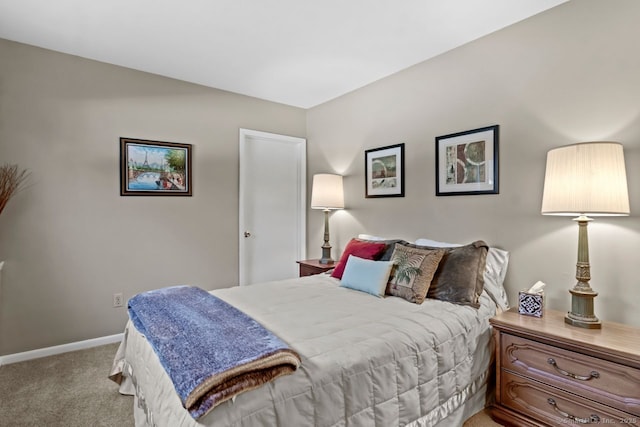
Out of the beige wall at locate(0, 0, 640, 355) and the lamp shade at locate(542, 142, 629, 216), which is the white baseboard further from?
the lamp shade at locate(542, 142, 629, 216)

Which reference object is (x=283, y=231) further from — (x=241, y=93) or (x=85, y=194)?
(x=85, y=194)

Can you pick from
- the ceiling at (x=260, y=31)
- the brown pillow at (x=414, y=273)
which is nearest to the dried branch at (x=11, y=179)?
the ceiling at (x=260, y=31)

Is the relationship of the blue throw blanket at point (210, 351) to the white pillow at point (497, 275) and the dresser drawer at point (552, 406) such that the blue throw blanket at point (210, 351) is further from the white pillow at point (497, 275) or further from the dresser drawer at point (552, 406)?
the white pillow at point (497, 275)

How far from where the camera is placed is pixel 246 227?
391 centimetres

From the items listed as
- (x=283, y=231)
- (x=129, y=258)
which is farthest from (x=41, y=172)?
(x=283, y=231)

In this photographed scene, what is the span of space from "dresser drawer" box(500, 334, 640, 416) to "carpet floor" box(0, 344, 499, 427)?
0.41 meters

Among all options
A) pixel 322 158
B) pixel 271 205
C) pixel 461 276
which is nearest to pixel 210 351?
pixel 461 276

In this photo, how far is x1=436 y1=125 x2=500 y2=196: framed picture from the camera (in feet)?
8.13

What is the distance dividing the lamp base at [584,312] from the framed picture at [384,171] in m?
1.59

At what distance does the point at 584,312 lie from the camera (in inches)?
69.6

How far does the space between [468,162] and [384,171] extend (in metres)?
0.85

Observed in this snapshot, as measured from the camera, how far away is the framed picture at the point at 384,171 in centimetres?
315

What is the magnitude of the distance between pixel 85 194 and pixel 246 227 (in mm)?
1562

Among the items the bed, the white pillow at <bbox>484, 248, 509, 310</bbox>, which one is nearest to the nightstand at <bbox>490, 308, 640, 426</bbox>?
the bed
